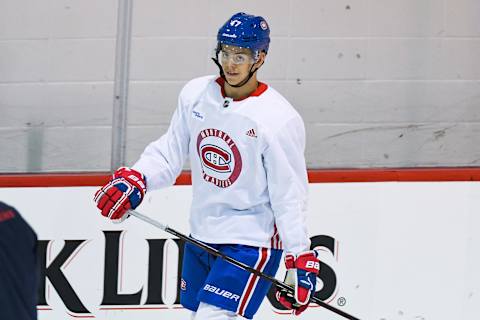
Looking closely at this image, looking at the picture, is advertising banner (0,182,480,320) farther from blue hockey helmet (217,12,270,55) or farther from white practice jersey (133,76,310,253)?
blue hockey helmet (217,12,270,55)

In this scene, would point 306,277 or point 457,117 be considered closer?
point 306,277

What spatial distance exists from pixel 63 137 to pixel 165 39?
19.0 inches

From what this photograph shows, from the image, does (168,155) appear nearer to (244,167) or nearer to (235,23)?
(244,167)

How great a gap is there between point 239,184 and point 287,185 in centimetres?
13

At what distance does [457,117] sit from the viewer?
3986 mm

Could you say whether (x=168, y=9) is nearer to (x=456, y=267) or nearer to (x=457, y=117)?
(x=457, y=117)

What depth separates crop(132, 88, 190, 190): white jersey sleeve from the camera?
3193 mm

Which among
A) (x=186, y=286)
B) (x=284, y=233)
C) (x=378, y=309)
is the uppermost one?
(x=284, y=233)

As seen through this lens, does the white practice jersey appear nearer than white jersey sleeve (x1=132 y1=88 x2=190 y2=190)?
Yes

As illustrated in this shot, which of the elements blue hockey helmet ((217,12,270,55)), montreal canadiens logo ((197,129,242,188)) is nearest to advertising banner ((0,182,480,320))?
montreal canadiens logo ((197,129,242,188))

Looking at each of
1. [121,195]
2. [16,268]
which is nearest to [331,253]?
[121,195]

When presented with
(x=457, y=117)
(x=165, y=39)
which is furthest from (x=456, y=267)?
(x=165, y=39)

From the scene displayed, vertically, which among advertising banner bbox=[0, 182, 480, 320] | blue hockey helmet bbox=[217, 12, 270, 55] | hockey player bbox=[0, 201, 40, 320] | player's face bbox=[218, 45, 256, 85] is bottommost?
advertising banner bbox=[0, 182, 480, 320]

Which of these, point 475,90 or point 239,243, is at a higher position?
point 475,90
